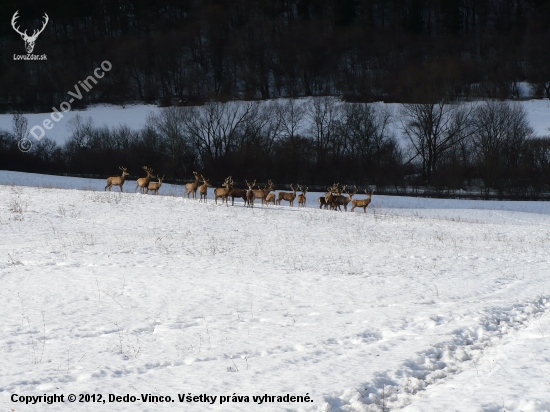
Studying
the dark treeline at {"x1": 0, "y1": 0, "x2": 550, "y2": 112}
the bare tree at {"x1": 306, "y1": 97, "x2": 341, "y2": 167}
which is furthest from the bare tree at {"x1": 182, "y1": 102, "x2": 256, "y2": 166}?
the dark treeline at {"x1": 0, "y1": 0, "x2": 550, "y2": 112}

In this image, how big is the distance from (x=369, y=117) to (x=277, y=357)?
57517 millimetres

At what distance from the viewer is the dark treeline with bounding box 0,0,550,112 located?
249 ft

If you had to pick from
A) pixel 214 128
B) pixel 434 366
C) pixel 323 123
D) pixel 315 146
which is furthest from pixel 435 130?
pixel 434 366

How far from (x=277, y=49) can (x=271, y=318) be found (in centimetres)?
8148

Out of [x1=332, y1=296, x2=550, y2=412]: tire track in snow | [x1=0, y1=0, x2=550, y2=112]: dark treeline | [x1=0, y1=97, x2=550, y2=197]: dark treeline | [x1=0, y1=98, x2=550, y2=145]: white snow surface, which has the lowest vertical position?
[x1=332, y1=296, x2=550, y2=412]: tire track in snow

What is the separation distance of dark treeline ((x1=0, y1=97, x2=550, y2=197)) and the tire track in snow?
42186 mm

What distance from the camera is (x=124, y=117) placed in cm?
7075

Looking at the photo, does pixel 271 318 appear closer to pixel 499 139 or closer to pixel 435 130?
pixel 499 139

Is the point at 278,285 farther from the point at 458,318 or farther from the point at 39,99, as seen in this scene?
the point at 39,99

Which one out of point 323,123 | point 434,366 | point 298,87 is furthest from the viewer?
point 298,87

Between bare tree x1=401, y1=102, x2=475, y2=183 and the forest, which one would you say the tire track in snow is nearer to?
the forest

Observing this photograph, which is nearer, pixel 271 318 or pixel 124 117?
pixel 271 318

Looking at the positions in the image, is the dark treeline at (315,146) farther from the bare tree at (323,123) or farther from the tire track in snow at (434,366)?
the tire track in snow at (434,366)

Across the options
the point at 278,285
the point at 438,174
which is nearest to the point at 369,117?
the point at 438,174
